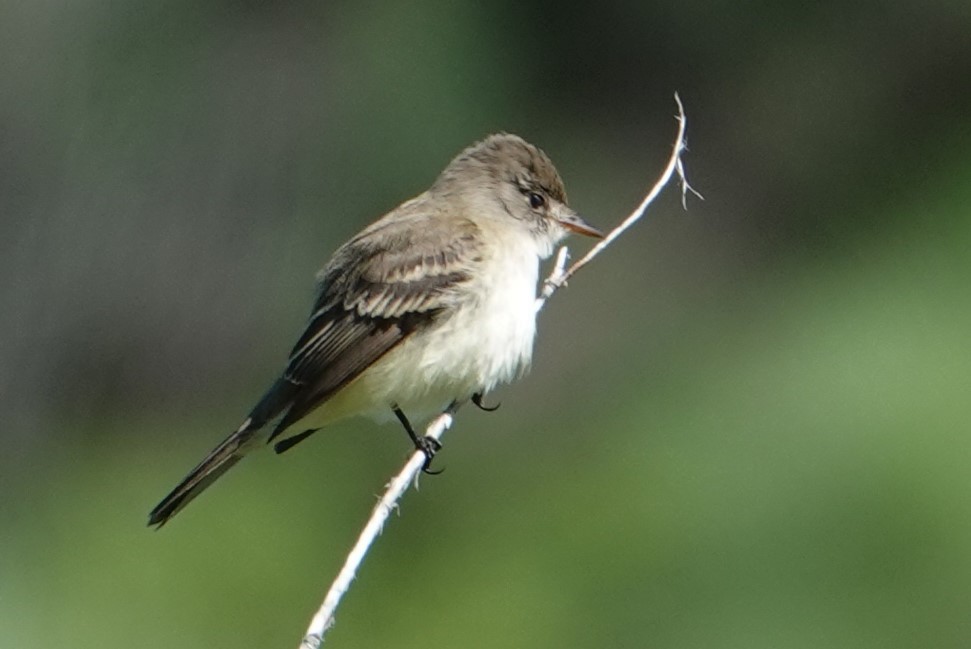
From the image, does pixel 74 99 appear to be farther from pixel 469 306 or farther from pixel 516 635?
pixel 469 306

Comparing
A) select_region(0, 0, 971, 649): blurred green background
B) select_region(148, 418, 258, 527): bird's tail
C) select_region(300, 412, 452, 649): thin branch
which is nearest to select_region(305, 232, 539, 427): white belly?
select_region(148, 418, 258, 527): bird's tail

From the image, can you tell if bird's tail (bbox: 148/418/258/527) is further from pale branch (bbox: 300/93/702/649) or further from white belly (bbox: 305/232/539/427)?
pale branch (bbox: 300/93/702/649)

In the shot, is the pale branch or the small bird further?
the small bird

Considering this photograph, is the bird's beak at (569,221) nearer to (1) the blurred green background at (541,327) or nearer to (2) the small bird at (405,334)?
(2) the small bird at (405,334)


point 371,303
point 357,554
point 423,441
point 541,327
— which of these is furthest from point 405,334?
point 541,327

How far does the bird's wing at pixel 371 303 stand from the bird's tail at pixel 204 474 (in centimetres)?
6

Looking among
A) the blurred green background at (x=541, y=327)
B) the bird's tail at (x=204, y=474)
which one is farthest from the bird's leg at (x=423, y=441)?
the blurred green background at (x=541, y=327)

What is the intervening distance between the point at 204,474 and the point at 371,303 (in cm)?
57

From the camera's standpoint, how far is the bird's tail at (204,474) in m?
4.22

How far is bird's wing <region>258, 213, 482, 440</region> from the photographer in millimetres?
4402

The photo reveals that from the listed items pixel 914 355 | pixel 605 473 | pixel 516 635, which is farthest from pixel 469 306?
pixel 914 355

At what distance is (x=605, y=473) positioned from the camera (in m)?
8.10

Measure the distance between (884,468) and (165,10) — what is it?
464cm

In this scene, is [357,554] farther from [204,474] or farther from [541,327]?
[541,327]
